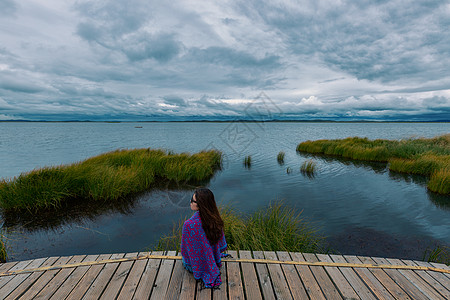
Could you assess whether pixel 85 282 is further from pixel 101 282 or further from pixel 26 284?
pixel 26 284

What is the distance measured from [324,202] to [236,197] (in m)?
4.55

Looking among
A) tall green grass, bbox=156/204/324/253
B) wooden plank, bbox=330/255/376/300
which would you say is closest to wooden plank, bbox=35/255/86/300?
tall green grass, bbox=156/204/324/253

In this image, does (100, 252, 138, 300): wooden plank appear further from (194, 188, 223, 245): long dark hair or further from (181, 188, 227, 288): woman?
(194, 188, 223, 245): long dark hair

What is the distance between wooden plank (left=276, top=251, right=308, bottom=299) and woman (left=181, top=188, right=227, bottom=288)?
1.18 meters

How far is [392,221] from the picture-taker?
30.4ft

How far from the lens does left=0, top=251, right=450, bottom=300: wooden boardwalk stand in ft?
11.3

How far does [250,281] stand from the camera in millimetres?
3736

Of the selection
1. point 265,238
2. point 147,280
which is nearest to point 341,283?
point 265,238

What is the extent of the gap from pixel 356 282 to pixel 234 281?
6.89ft

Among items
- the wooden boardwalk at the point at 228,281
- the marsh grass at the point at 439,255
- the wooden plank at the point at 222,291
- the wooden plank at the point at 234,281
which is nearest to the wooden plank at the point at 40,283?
the wooden boardwalk at the point at 228,281

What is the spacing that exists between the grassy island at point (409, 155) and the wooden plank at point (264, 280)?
13.5 m

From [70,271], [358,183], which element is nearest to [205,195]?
[70,271]

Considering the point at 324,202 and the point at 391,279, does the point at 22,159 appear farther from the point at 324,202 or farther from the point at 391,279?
the point at 391,279

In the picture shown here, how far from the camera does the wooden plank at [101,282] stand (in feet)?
11.2
